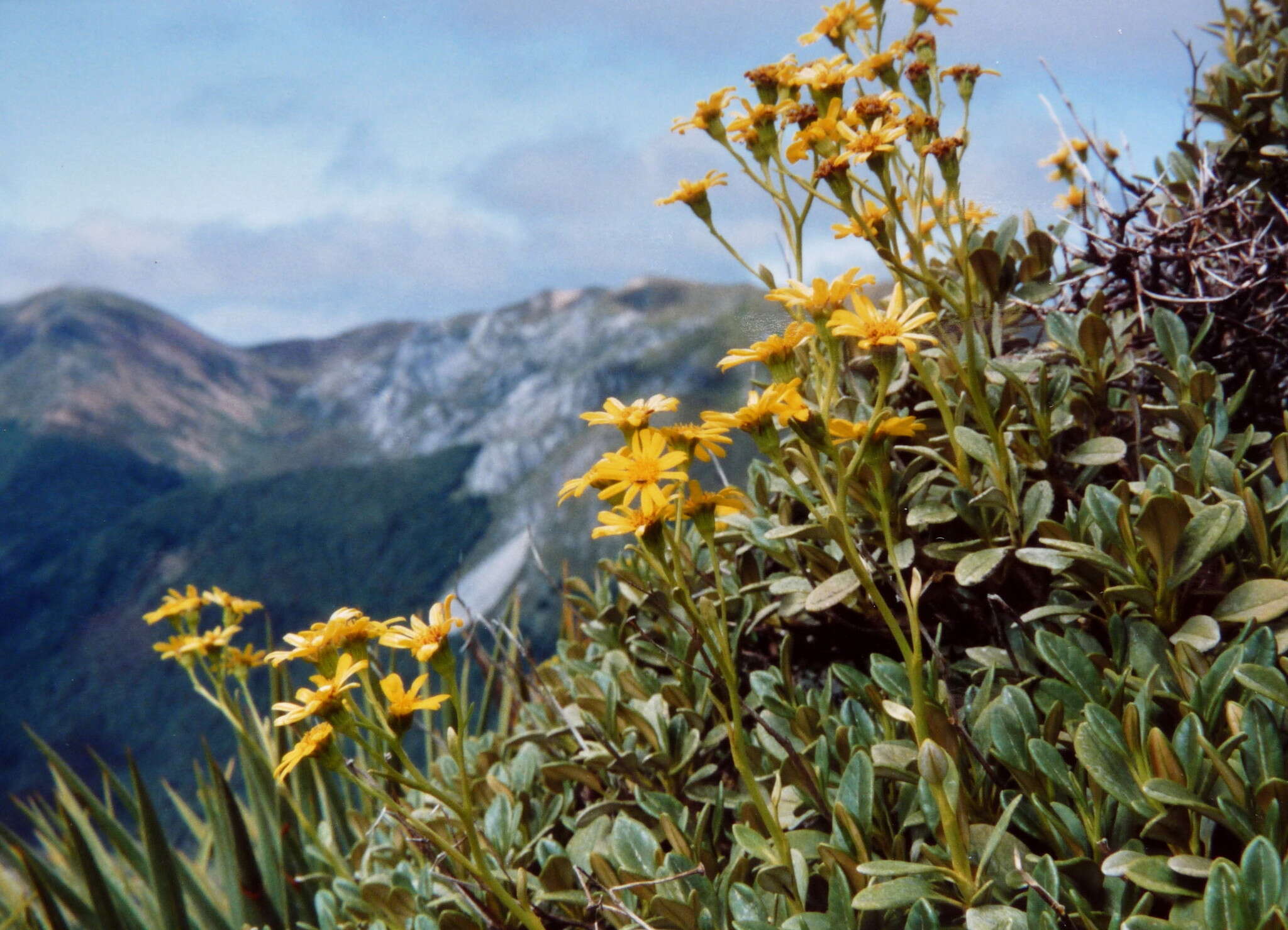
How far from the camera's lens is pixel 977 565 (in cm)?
121

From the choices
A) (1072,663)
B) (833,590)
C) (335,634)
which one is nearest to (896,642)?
(833,590)

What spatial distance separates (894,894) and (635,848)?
40 cm

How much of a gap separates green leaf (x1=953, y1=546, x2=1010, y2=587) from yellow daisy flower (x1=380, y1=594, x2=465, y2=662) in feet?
2.25

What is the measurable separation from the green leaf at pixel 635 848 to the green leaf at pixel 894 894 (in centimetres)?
33

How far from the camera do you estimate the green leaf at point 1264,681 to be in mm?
913

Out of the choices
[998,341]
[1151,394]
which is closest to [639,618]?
[998,341]

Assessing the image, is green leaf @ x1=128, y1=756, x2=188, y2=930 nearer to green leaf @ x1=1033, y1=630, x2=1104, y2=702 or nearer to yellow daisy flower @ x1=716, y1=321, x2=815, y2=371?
yellow daisy flower @ x1=716, y1=321, x2=815, y2=371

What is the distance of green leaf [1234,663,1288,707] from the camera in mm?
913

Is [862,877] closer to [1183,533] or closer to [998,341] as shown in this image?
[1183,533]

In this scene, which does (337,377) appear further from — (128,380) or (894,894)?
(894,894)

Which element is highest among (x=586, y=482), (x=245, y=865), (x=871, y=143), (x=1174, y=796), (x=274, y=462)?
(x=274, y=462)

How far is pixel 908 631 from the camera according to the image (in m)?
1.46

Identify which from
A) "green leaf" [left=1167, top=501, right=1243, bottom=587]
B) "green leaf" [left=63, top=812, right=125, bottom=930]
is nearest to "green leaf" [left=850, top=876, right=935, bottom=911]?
"green leaf" [left=1167, top=501, right=1243, bottom=587]

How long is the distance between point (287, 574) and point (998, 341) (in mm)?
40855
